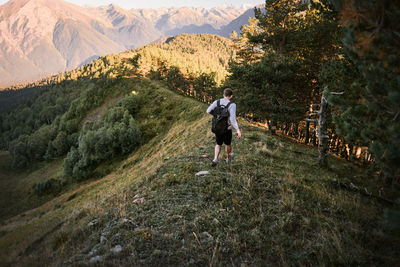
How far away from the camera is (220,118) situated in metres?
7.16

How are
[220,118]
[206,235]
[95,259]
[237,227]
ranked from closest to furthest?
1. [95,259]
2. [206,235]
3. [237,227]
4. [220,118]

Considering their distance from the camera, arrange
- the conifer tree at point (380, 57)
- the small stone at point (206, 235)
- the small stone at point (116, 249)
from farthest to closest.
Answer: the small stone at point (206, 235) → the small stone at point (116, 249) → the conifer tree at point (380, 57)

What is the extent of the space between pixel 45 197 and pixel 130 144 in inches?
874

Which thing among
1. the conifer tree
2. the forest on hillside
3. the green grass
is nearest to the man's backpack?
the green grass

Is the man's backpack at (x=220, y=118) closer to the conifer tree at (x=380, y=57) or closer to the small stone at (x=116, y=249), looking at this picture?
the conifer tree at (x=380, y=57)

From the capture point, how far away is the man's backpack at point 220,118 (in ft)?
23.3

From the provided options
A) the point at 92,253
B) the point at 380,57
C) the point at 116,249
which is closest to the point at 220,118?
the point at 380,57

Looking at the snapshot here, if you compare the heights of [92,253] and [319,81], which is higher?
[319,81]

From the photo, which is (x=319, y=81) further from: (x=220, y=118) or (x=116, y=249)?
(x=116, y=249)

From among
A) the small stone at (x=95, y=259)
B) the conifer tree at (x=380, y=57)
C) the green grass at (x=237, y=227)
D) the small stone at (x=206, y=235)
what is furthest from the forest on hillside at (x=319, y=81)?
the small stone at (x=95, y=259)

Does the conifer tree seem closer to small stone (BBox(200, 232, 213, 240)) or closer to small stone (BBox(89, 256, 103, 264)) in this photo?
small stone (BBox(200, 232, 213, 240))

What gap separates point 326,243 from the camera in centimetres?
361

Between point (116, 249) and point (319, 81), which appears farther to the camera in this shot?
point (319, 81)

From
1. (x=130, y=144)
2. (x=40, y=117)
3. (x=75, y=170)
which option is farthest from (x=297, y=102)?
(x=40, y=117)
